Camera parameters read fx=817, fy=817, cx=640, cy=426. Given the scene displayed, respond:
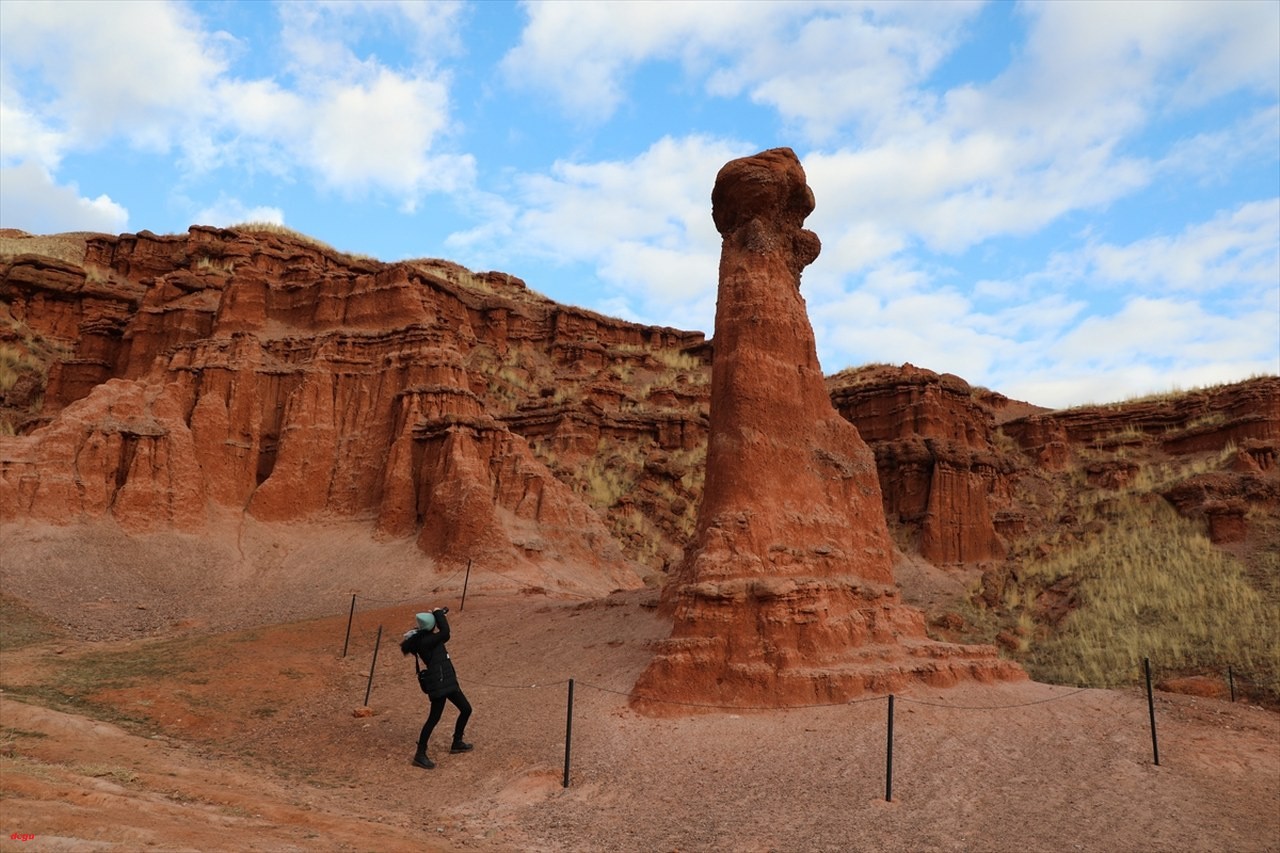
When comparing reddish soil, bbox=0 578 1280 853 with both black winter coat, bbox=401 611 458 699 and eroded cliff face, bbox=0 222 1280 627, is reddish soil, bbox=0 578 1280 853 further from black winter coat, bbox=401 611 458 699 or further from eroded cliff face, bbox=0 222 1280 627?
eroded cliff face, bbox=0 222 1280 627

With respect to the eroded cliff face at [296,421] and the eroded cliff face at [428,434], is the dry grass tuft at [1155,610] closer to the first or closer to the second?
the eroded cliff face at [428,434]

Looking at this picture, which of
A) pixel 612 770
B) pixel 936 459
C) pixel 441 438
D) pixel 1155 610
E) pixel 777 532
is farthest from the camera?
pixel 936 459

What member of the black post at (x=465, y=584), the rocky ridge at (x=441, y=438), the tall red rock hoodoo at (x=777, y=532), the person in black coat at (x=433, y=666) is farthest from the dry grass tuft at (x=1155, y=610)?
the person in black coat at (x=433, y=666)

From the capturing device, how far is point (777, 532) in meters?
14.0

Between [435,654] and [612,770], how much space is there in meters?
Result: 2.77

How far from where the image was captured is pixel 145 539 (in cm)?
2556

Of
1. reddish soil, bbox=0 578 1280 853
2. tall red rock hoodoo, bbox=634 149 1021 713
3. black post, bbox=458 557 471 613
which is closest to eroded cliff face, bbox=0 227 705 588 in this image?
black post, bbox=458 557 471 613

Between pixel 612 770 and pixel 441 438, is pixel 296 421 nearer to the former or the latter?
pixel 441 438

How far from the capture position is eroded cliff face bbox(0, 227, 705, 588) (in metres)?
26.3

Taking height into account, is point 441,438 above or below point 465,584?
above

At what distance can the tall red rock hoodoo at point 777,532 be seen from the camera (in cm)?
1258

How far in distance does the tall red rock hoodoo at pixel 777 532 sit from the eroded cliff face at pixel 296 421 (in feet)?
41.9

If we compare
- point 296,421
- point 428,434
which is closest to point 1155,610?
point 428,434

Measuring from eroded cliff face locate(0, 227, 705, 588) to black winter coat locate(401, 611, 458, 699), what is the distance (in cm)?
1462
